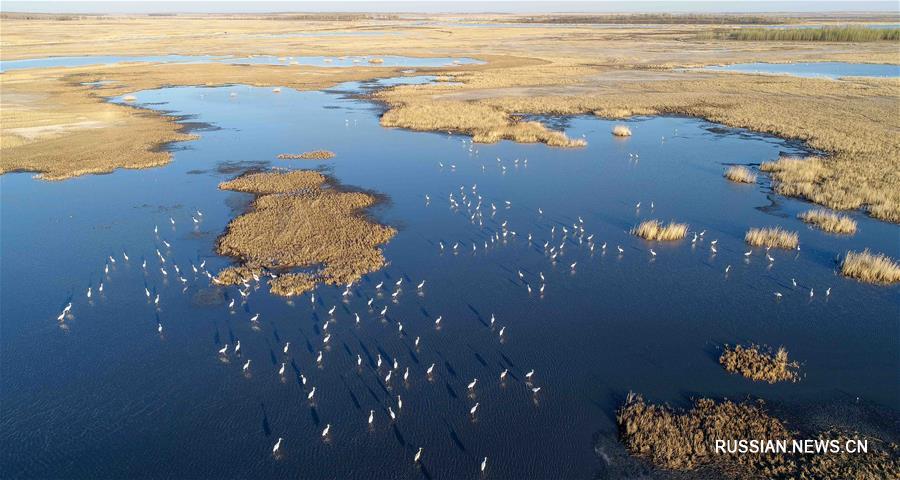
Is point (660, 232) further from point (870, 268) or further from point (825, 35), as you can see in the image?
point (825, 35)

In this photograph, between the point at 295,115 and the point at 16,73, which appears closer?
the point at 295,115

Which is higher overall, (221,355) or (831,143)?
(831,143)

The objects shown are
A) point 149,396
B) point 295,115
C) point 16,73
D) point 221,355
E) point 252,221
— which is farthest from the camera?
point 16,73

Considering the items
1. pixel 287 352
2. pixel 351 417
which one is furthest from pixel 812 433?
pixel 287 352

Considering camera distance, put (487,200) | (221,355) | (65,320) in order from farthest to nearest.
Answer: (487,200) → (65,320) → (221,355)

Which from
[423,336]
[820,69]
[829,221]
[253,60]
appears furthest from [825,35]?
[423,336]

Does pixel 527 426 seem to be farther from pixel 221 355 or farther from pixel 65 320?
pixel 65 320
